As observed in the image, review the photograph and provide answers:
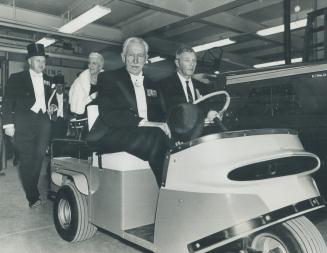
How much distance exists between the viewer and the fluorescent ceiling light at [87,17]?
738cm

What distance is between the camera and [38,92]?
3.99m

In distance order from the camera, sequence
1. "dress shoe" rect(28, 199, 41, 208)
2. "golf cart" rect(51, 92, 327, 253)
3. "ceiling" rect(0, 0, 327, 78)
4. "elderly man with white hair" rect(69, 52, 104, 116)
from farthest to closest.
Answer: "ceiling" rect(0, 0, 327, 78), "elderly man with white hair" rect(69, 52, 104, 116), "dress shoe" rect(28, 199, 41, 208), "golf cart" rect(51, 92, 327, 253)

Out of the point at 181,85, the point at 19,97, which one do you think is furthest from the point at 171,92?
the point at 19,97

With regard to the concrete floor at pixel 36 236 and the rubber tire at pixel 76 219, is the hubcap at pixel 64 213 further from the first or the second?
the concrete floor at pixel 36 236

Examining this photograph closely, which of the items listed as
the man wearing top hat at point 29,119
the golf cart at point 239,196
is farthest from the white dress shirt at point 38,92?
the golf cart at point 239,196

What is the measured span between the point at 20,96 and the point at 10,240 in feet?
5.89

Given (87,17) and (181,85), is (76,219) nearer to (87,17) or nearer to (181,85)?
(181,85)

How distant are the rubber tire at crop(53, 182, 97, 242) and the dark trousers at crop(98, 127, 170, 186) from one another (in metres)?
0.55

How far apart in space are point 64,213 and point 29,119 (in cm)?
154

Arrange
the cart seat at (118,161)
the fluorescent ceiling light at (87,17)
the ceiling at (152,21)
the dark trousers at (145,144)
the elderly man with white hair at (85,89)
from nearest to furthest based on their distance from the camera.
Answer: the dark trousers at (145,144), the cart seat at (118,161), the elderly man with white hair at (85,89), the fluorescent ceiling light at (87,17), the ceiling at (152,21)

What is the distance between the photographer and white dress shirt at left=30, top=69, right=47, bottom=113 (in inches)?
155

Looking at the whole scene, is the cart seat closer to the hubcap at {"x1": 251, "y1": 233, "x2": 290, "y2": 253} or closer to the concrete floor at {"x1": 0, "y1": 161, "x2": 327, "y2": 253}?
the concrete floor at {"x1": 0, "y1": 161, "x2": 327, "y2": 253}

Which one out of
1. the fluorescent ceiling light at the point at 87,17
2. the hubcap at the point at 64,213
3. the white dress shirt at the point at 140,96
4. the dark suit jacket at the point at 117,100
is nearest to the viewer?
the dark suit jacket at the point at 117,100

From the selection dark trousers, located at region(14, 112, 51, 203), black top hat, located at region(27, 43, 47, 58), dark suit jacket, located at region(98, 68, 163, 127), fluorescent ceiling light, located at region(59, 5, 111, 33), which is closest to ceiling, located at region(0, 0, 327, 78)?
fluorescent ceiling light, located at region(59, 5, 111, 33)
